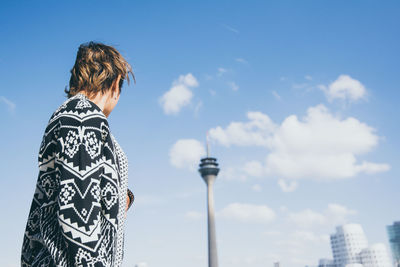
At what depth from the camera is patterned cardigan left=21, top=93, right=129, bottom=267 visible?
167cm

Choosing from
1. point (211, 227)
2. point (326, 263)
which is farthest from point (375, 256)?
point (211, 227)

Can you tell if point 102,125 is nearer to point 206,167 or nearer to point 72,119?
point 72,119

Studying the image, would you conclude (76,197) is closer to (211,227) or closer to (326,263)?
(211,227)

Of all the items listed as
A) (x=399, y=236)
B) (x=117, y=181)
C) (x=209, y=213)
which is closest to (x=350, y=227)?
(x=399, y=236)

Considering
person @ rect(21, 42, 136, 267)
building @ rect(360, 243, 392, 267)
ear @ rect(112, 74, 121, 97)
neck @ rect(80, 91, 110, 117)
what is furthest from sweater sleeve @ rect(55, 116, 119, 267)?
building @ rect(360, 243, 392, 267)

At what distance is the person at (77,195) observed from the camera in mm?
1671

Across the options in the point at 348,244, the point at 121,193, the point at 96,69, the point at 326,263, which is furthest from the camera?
the point at 326,263

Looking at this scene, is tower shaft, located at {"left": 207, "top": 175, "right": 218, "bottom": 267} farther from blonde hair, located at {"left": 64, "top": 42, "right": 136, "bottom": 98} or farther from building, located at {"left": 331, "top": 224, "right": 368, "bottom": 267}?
building, located at {"left": 331, "top": 224, "right": 368, "bottom": 267}

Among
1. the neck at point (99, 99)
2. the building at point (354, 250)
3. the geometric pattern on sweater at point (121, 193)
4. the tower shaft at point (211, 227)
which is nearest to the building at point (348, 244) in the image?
the building at point (354, 250)

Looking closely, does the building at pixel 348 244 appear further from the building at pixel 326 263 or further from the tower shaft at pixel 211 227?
the tower shaft at pixel 211 227

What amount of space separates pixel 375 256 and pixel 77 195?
17103 centimetres

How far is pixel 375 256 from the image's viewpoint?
14700 centimetres

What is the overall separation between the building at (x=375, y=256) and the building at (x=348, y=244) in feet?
9.78

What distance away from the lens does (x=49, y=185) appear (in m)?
1.91
